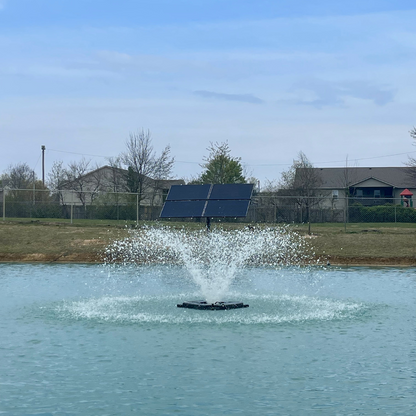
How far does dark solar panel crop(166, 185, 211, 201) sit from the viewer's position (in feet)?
105

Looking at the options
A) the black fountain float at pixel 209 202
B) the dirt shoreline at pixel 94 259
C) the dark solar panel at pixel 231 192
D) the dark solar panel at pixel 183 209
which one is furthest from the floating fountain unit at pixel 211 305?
the dirt shoreline at pixel 94 259

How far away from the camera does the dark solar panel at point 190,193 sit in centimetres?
3197

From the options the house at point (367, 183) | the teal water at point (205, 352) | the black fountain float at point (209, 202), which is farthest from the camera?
the house at point (367, 183)

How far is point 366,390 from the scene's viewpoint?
41.2 feet

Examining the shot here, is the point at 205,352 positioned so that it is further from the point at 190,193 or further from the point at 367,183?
the point at 367,183

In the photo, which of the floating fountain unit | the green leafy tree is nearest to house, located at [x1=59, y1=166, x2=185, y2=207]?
the green leafy tree

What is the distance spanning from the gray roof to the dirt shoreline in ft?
178

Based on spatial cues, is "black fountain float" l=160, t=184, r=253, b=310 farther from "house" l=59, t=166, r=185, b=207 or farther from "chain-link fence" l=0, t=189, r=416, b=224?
"house" l=59, t=166, r=185, b=207

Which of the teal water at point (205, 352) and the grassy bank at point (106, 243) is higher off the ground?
the grassy bank at point (106, 243)

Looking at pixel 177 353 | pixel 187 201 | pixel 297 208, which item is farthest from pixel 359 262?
pixel 177 353

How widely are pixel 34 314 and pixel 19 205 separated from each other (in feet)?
117

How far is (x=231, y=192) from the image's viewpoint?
31875 millimetres

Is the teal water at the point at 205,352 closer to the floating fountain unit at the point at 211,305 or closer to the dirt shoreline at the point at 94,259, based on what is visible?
the floating fountain unit at the point at 211,305

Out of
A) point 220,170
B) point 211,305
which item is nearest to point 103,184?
point 220,170
